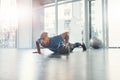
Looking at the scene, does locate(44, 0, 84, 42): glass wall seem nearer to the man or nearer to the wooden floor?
the man

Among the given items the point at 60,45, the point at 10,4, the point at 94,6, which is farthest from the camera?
the point at 10,4

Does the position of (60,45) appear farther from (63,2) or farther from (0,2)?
(0,2)

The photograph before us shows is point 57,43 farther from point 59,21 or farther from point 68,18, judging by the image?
point 68,18

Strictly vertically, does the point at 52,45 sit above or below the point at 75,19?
below

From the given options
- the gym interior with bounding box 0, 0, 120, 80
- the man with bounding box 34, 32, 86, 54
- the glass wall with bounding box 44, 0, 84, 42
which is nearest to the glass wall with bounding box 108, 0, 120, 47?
the gym interior with bounding box 0, 0, 120, 80

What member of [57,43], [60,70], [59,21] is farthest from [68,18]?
[60,70]

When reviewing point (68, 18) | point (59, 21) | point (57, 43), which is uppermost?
point (68, 18)

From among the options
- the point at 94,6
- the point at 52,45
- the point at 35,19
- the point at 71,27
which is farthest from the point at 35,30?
the point at 52,45

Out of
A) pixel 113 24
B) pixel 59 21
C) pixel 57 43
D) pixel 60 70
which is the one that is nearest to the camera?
pixel 60 70

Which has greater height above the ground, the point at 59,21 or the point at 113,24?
the point at 59,21

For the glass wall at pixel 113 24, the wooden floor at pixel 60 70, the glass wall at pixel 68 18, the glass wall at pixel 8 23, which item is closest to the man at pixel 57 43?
the wooden floor at pixel 60 70

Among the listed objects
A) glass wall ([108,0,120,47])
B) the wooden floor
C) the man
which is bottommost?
the wooden floor

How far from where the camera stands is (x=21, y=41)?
34.5 ft

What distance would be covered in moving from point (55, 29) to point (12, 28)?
1.88 metres
